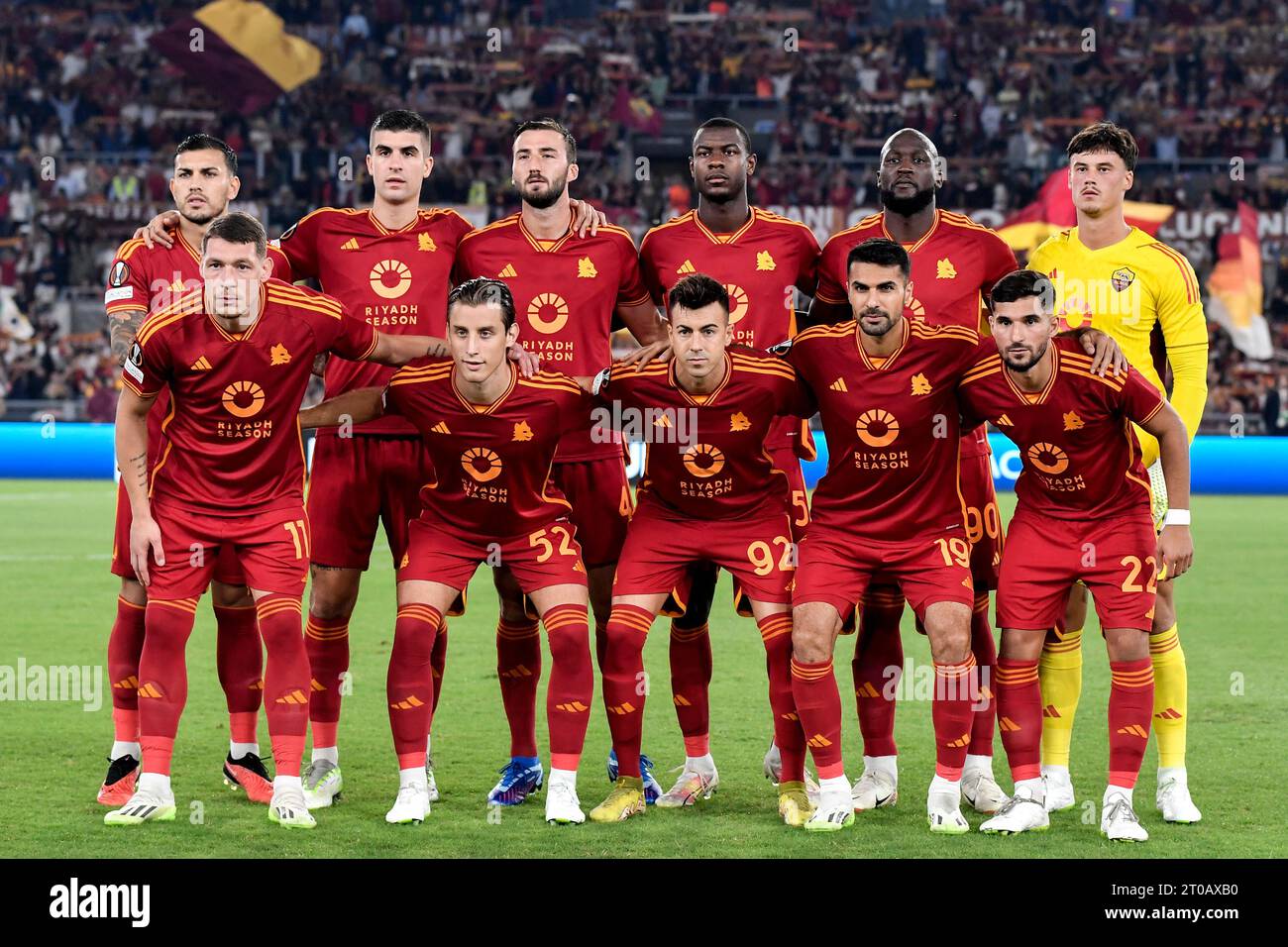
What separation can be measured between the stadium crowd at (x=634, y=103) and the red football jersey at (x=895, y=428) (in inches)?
704

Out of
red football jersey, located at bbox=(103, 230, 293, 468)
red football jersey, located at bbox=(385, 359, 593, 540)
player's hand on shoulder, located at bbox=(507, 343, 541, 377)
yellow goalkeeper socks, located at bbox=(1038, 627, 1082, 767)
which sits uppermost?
red football jersey, located at bbox=(103, 230, 293, 468)

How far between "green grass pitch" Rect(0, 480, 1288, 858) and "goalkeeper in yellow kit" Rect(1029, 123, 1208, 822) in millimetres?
297

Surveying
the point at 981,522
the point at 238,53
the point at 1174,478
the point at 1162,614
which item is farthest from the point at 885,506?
the point at 238,53

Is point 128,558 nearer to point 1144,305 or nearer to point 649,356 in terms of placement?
point 649,356

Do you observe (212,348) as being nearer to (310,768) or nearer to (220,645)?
(220,645)

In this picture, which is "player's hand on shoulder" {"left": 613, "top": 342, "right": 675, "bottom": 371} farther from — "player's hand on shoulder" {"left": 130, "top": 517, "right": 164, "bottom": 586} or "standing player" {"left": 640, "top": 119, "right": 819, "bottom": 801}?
"player's hand on shoulder" {"left": 130, "top": 517, "right": 164, "bottom": 586}

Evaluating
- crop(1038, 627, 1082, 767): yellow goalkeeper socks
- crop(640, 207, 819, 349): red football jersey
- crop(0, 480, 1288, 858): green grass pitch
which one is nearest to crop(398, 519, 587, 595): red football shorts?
crop(0, 480, 1288, 858): green grass pitch

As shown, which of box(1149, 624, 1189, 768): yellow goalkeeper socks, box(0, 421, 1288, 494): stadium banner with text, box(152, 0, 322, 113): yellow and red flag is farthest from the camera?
box(152, 0, 322, 113): yellow and red flag

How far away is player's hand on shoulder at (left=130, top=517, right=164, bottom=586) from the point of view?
5.49 metres

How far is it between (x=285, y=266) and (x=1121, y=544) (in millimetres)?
3164

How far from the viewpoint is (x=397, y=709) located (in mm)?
5543

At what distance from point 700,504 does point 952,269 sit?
4.25ft

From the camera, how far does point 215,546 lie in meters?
→ 5.58

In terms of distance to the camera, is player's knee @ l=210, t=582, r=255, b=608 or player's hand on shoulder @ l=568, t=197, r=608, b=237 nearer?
player's knee @ l=210, t=582, r=255, b=608
